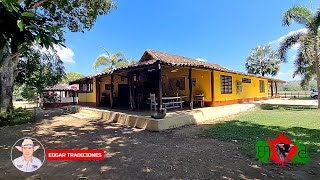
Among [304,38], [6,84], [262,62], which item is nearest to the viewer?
[6,84]

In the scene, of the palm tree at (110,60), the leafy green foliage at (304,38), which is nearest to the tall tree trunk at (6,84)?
the palm tree at (110,60)

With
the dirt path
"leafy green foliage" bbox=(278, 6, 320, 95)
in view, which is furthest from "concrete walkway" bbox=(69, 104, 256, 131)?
"leafy green foliage" bbox=(278, 6, 320, 95)

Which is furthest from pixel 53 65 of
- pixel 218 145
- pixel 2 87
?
pixel 218 145

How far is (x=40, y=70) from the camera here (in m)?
19.0

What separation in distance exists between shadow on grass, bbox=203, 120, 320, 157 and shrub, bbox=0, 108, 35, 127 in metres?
9.93

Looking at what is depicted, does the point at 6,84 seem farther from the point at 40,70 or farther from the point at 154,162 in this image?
the point at 154,162

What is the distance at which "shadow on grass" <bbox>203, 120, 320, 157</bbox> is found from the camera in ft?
20.5

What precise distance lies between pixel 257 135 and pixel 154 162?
4305 millimetres

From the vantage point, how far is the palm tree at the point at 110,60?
31125mm

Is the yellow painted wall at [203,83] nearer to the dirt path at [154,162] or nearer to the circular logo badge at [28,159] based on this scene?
Answer: the dirt path at [154,162]

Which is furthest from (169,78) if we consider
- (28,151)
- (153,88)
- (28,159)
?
(28,159)

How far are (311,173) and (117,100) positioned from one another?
1455cm

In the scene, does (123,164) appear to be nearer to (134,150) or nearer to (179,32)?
(134,150)

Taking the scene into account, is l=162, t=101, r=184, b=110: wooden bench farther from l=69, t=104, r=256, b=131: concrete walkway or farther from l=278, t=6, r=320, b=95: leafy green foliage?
l=278, t=6, r=320, b=95: leafy green foliage
